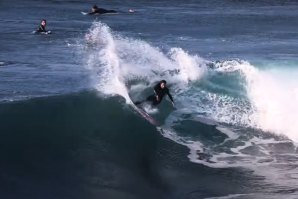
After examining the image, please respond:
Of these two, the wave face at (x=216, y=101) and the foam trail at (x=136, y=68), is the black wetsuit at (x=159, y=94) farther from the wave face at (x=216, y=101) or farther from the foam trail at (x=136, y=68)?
the foam trail at (x=136, y=68)

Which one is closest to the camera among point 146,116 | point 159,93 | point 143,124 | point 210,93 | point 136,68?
point 143,124

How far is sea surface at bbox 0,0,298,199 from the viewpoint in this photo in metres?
12.1

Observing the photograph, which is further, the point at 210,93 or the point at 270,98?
the point at 210,93

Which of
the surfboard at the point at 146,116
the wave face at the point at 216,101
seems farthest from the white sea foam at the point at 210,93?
the surfboard at the point at 146,116

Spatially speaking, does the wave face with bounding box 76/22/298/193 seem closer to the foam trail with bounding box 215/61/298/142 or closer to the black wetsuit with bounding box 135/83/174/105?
the foam trail with bounding box 215/61/298/142

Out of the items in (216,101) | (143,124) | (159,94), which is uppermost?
(159,94)

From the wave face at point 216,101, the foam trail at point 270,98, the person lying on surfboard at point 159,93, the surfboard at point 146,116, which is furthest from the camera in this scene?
the foam trail at point 270,98

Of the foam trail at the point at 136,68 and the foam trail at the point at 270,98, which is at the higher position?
the foam trail at the point at 136,68

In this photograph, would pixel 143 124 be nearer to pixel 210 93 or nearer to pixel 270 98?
pixel 210 93

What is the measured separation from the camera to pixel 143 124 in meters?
15.8

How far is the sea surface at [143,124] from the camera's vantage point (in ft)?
39.8

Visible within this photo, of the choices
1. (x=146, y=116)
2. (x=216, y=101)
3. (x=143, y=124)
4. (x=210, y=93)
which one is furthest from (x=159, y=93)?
(x=210, y=93)

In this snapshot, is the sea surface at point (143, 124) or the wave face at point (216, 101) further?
the wave face at point (216, 101)

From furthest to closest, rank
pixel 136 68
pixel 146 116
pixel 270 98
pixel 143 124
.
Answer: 1. pixel 136 68
2. pixel 270 98
3. pixel 146 116
4. pixel 143 124
